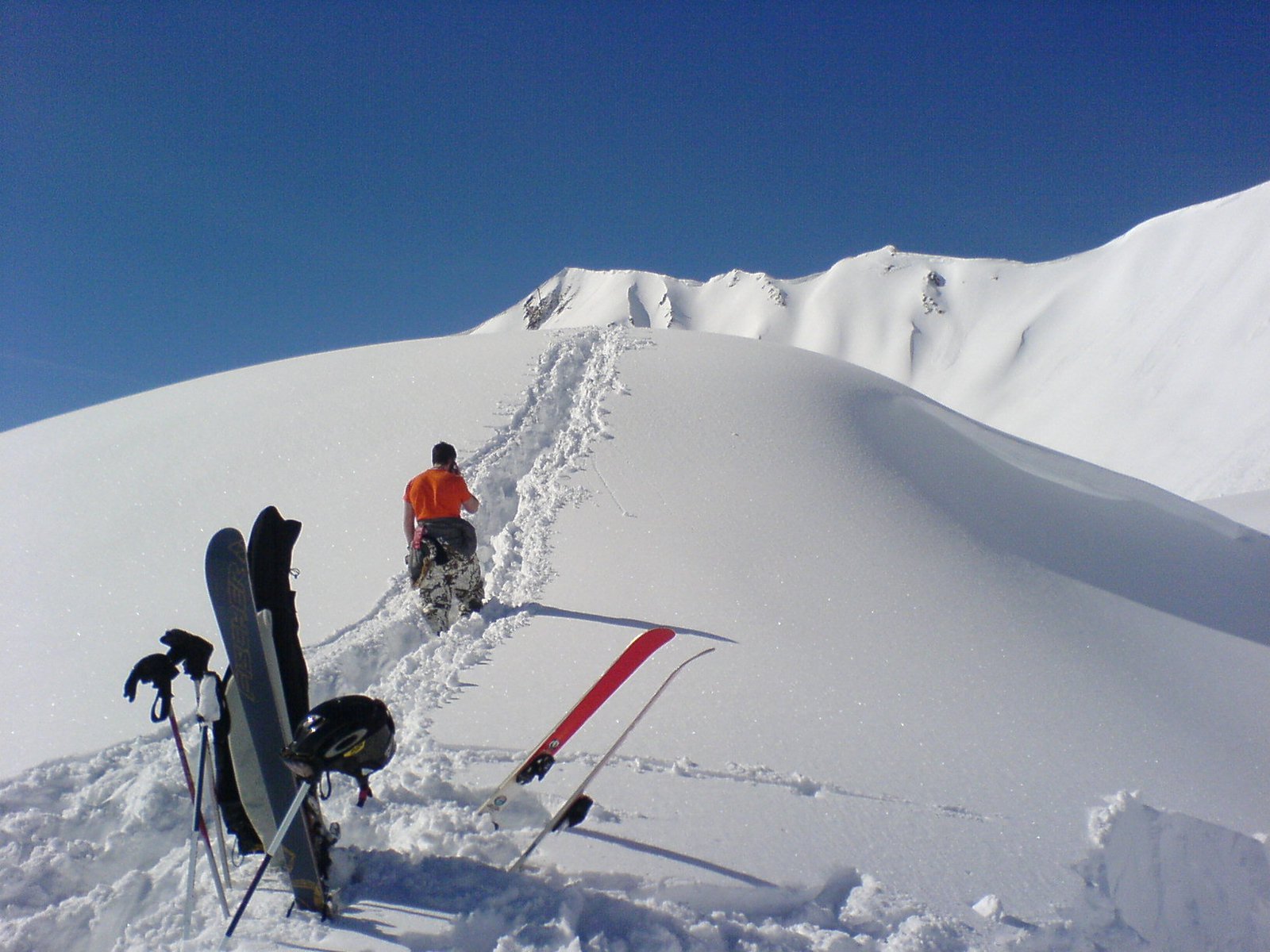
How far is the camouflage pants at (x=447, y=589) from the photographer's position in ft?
20.0

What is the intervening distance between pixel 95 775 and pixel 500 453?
5.49 metres

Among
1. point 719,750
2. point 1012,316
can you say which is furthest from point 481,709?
point 1012,316

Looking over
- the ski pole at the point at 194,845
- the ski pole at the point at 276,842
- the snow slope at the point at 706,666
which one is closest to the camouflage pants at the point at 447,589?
the snow slope at the point at 706,666

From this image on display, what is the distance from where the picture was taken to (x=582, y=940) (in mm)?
2713

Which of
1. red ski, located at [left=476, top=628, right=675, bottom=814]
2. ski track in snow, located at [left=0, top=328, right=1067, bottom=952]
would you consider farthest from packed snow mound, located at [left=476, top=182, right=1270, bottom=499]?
ski track in snow, located at [left=0, top=328, right=1067, bottom=952]

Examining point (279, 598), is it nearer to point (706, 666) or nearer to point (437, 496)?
point (706, 666)

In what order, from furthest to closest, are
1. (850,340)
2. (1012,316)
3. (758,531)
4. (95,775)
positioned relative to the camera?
(850,340) < (1012,316) < (758,531) < (95,775)

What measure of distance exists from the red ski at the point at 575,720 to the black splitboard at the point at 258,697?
31.5 inches

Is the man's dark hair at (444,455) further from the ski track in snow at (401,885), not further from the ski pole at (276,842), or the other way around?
the ski pole at (276,842)

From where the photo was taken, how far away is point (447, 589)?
614cm

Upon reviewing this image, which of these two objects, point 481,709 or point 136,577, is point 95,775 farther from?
point 136,577

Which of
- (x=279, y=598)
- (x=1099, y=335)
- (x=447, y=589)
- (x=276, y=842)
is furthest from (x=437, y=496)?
(x=1099, y=335)

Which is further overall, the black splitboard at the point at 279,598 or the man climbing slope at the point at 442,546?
the man climbing slope at the point at 442,546

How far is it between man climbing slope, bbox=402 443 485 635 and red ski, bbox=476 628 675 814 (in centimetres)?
236
